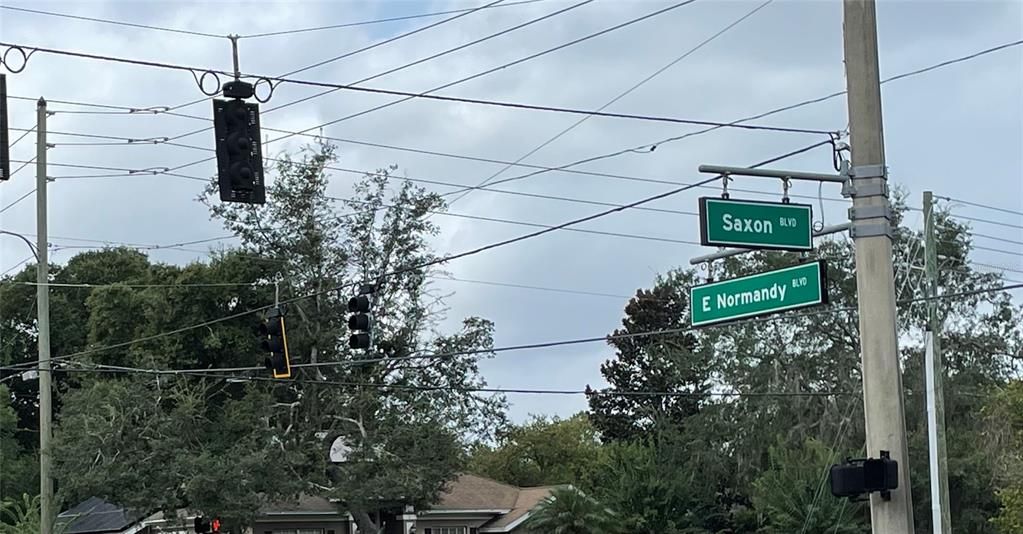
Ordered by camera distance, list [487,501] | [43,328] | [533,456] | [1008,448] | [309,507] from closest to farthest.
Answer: [43,328] < [1008,448] < [309,507] < [487,501] < [533,456]

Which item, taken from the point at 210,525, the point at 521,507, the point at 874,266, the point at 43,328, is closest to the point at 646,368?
the point at 521,507

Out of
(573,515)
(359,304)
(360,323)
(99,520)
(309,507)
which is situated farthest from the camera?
(99,520)

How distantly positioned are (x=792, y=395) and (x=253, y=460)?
1867 cm

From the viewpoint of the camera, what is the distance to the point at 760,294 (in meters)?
14.5

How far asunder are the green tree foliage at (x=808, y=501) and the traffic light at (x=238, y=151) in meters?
29.2

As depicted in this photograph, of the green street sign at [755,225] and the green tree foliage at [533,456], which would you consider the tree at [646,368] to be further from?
the green street sign at [755,225]

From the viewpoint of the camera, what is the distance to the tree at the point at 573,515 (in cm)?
4650

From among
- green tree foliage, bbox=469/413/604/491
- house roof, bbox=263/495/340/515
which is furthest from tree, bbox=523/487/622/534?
green tree foliage, bbox=469/413/604/491

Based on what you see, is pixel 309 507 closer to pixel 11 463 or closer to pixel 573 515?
pixel 573 515

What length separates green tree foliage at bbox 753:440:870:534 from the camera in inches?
1635

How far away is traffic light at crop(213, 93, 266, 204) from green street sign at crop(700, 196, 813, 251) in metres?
4.91

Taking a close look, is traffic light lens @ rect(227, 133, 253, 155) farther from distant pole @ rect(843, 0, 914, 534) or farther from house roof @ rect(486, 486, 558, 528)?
house roof @ rect(486, 486, 558, 528)

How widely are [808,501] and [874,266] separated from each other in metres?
28.8

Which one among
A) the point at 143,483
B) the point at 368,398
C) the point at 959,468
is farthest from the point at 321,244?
the point at 959,468
